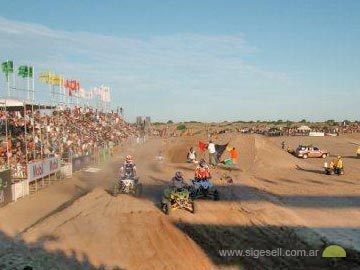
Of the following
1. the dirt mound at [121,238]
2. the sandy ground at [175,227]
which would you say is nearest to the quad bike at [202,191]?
the sandy ground at [175,227]

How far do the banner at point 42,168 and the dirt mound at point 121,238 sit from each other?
4764 mm

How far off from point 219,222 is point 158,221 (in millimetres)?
1982

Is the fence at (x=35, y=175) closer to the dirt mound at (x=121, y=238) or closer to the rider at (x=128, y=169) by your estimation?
the dirt mound at (x=121, y=238)

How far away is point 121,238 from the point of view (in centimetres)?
1431

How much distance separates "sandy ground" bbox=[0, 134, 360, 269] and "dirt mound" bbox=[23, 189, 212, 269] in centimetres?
3

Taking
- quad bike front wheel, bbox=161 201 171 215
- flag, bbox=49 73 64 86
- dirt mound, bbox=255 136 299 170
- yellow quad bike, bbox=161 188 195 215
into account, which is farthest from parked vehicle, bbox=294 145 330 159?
quad bike front wheel, bbox=161 201 171 215

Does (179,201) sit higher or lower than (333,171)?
higher

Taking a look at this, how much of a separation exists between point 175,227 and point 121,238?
2.12m

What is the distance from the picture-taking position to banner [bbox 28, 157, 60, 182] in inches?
898

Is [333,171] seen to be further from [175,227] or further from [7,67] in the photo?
[7,67]

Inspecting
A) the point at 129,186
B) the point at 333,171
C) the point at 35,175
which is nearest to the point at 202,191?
the point at 129,186

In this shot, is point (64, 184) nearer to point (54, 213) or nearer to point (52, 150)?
point (52, 150)

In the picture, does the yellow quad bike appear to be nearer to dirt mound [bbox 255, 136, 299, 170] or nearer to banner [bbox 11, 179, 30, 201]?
banner [bbox 11, 179, 30, 201]

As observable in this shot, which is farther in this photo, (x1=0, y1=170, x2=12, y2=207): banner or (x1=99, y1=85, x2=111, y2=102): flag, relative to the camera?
(x1=99, y1=85, x2=111, y2=102): flag
